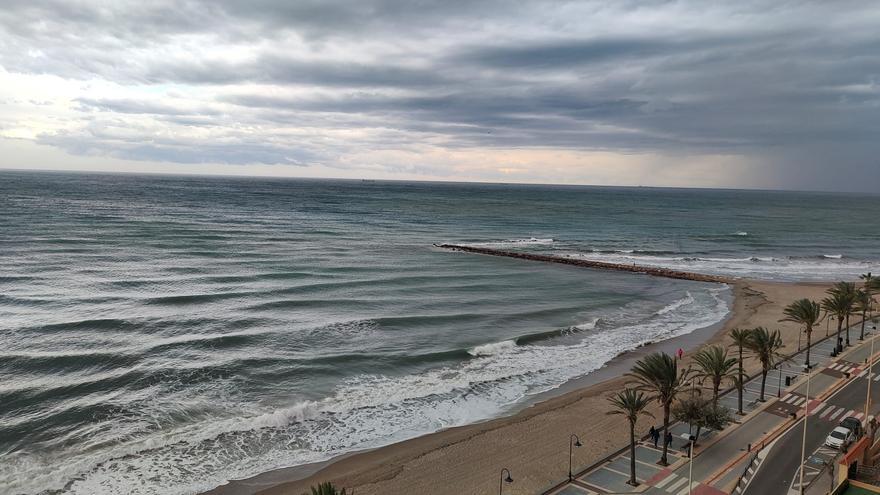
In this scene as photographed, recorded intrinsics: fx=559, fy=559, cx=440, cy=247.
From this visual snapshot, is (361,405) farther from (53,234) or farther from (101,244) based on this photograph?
(53,234)

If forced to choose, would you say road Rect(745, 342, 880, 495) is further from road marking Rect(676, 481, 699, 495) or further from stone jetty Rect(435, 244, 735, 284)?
stone jetty Rect(435, 244, 735, 284)

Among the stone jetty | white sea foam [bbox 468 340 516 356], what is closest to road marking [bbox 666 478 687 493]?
white sea foam [bbox 468 340 516 356]

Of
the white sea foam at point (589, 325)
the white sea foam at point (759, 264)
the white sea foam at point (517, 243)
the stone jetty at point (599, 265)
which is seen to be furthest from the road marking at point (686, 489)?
the white sea foam at point (517, 243)

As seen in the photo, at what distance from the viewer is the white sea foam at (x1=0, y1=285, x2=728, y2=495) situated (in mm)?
26812

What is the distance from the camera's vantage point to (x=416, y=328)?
50.7 metres

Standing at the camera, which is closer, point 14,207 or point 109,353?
point 109,353

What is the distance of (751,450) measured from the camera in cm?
2820

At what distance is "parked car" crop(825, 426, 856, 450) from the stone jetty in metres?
54.5

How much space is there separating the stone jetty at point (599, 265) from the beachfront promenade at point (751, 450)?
4296cm

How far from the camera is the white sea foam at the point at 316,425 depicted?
88.0 feet

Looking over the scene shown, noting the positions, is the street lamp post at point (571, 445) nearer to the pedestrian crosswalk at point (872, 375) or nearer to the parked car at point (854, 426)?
the parked car at point (854, 426)

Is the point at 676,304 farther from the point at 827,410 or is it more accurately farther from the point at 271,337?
the point at 271,337

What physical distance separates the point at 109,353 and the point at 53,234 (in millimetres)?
64893

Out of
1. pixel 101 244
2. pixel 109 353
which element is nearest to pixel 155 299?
pixel 109 353
